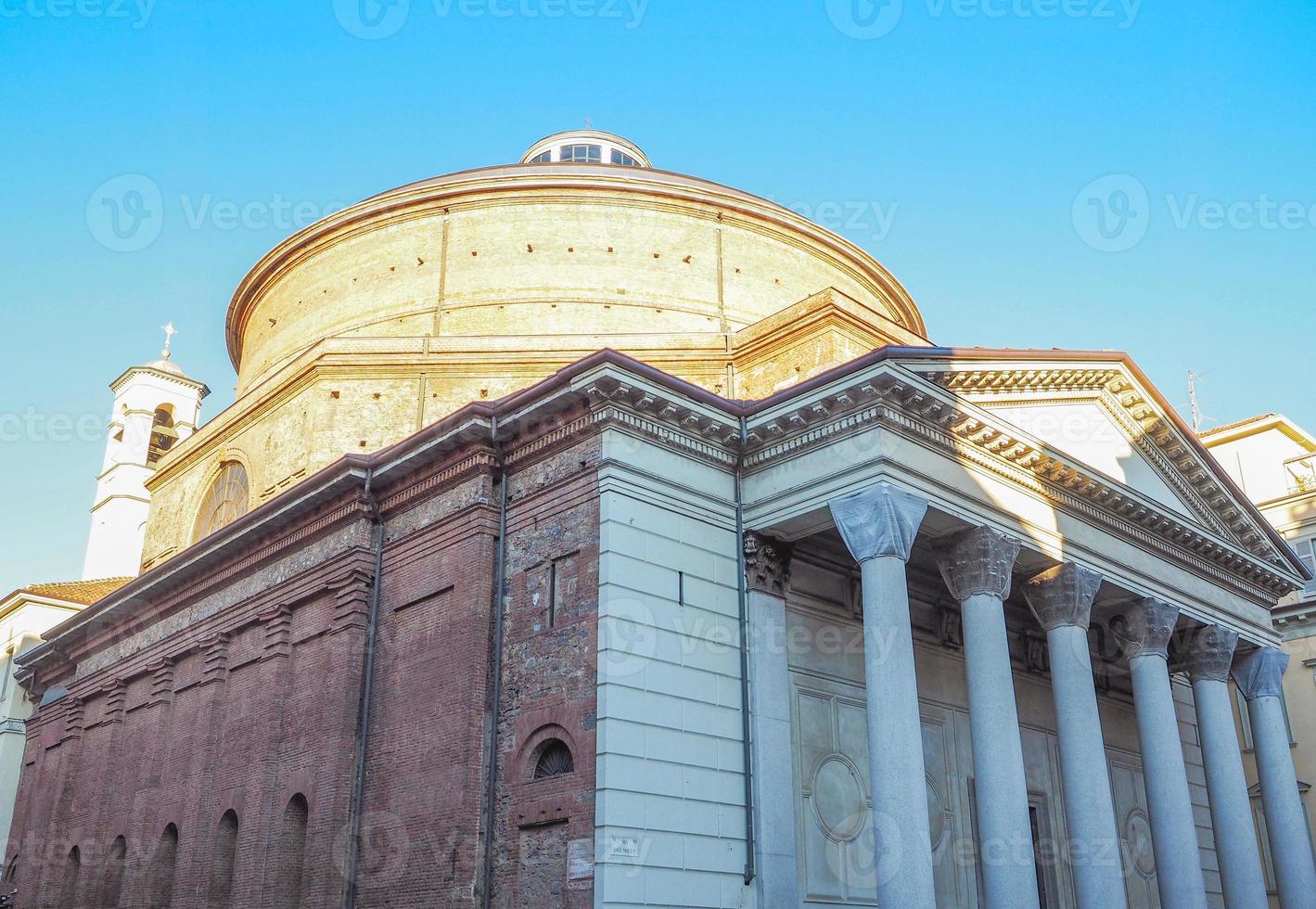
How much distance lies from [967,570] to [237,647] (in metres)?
11.4

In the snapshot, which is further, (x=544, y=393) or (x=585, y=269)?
(x=585, y=269)

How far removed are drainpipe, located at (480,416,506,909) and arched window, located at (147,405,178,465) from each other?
3238 cm

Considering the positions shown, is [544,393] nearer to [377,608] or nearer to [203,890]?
[377,608]

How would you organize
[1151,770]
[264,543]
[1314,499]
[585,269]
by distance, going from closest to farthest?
[1151,770]
[264,543]
[585,269]
[1314,499]

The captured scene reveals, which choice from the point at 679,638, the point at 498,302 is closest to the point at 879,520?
the point at 679,638

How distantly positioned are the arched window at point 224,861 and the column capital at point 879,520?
1021 cm

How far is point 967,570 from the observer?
15.8 m

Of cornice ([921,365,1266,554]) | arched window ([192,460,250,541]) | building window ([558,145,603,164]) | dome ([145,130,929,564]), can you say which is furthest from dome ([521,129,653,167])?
cornice ([921,365,1266,554])

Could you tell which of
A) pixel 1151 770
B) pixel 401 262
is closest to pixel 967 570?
pixel 1151 770

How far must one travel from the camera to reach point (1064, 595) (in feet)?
55.9

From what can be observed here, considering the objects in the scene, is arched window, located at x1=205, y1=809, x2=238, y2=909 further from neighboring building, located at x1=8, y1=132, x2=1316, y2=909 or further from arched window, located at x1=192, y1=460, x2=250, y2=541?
arched window, located at x1=192, y1=460, x2=250, y2=541

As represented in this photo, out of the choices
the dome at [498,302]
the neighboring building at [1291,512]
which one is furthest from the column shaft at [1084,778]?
the neighboring building at [1291,512]

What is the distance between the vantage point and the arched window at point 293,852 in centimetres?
1688

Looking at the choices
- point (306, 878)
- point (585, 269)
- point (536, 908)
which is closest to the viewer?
point (536, 908)
